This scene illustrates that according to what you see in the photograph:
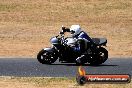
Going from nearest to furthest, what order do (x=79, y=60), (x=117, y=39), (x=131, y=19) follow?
(x=79, y=60) → (x=117, y=39) → (x=131, y=19)

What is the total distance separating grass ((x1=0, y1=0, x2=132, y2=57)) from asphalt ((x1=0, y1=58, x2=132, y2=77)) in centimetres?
263

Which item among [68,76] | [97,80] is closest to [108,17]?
[68,76]

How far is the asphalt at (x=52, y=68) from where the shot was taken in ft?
58.2

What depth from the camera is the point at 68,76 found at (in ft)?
56.5

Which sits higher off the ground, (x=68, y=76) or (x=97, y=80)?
(x=97, y=80)

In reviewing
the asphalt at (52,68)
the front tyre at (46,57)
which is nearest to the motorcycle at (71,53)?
the front tyre at (46,57)

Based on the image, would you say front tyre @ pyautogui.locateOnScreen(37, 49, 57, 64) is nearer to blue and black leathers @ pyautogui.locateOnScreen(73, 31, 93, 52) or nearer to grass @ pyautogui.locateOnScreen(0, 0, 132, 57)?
blue and black leathers @ pyautogui.locateOnScreen(73, 31, 93, 52)

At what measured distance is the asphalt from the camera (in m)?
17.7

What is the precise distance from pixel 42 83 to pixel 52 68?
3.27m

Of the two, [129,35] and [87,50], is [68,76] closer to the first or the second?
[87,50]

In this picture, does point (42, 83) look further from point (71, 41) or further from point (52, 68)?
point (71, 41)

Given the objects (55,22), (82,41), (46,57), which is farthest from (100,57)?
(55,22)

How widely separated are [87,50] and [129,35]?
8.05 meters

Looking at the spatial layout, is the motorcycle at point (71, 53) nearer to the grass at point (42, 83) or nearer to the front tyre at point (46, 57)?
the front tyre at point (46, 57)
